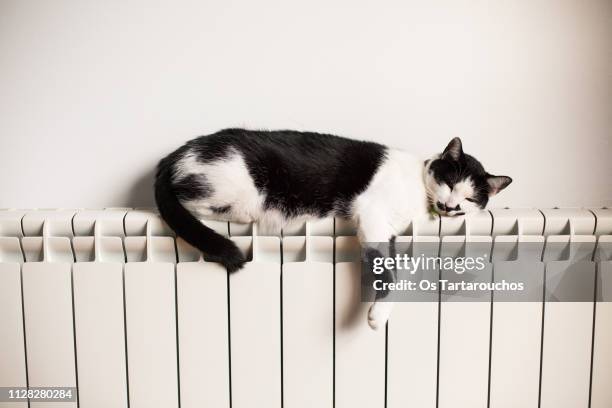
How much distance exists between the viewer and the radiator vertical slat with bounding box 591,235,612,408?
3.07 feet

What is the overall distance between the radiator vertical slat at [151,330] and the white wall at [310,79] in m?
0.28

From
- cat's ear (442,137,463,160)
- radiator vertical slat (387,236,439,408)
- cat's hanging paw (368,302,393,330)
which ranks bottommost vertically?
radiator vertical slat (387,236,439,408)

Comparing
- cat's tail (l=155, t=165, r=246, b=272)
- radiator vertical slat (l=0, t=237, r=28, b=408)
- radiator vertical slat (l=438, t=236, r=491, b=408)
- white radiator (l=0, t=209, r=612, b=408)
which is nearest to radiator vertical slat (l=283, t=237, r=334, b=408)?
white radiator (l=0, t=209, r=612, b=408)

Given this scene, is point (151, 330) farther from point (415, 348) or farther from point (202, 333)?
point (415, 348)

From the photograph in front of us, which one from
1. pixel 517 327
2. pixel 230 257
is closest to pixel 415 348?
pixel 517 327

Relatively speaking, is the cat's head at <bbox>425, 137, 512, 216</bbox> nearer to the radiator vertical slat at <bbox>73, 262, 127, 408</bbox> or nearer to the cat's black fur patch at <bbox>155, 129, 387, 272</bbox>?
the cat's black fur patch at <bbox>155, 129, 387, 272</bbox>

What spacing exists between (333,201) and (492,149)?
0.43 m

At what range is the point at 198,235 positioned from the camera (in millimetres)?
872

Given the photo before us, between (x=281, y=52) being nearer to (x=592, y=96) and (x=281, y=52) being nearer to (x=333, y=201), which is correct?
(x=333, y=201)

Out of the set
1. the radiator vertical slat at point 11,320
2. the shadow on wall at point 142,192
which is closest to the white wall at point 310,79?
the shadow on wall at point 142,192

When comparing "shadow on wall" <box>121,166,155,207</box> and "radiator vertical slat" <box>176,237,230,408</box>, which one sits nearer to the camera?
"radiator vertical slat" <box>176,237,230,408</box>

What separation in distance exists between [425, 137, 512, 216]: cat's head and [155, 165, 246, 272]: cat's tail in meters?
0.41

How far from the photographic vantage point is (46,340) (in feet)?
3.14

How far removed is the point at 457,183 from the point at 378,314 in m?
0.30
